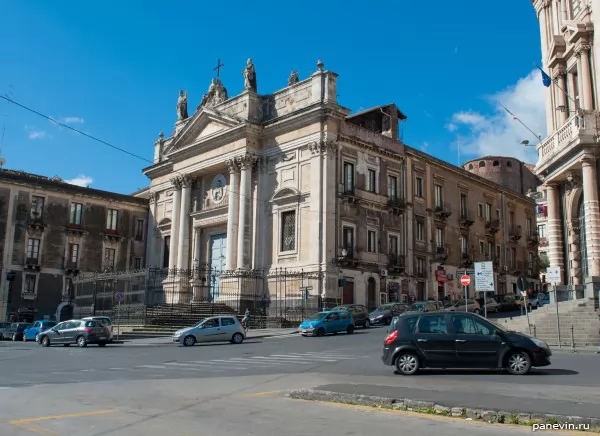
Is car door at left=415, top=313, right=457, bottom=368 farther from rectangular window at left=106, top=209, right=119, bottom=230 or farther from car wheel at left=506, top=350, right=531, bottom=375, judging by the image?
rectangular window at left=106, top=209, right=119, bottom=230

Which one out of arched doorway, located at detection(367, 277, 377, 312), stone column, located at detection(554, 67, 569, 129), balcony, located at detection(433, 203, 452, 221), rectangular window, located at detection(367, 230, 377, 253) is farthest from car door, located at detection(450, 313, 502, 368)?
balcony, located at detection(433, 203, 452, 221)

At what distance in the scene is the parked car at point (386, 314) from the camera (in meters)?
35.2

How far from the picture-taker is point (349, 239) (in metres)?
40.1

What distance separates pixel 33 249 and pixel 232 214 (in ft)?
56.2

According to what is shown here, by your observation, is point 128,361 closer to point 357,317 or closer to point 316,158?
point 357,317

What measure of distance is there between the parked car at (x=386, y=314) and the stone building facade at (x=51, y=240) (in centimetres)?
2564

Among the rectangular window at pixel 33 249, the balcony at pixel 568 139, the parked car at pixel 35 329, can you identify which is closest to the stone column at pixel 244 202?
the parked car at pixel 35 329

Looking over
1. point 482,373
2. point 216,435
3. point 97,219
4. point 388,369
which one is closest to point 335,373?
point 388,369

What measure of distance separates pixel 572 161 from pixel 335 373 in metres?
16.6

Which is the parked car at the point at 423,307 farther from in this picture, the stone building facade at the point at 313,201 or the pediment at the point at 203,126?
the pediment at the point at 203,126

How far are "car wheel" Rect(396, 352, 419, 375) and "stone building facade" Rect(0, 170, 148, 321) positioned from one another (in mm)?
38615

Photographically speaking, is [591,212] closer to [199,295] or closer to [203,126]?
[199,295]

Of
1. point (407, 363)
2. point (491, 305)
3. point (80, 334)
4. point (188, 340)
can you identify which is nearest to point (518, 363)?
point (407, 363)

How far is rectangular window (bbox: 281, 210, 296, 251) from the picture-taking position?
132 ft
